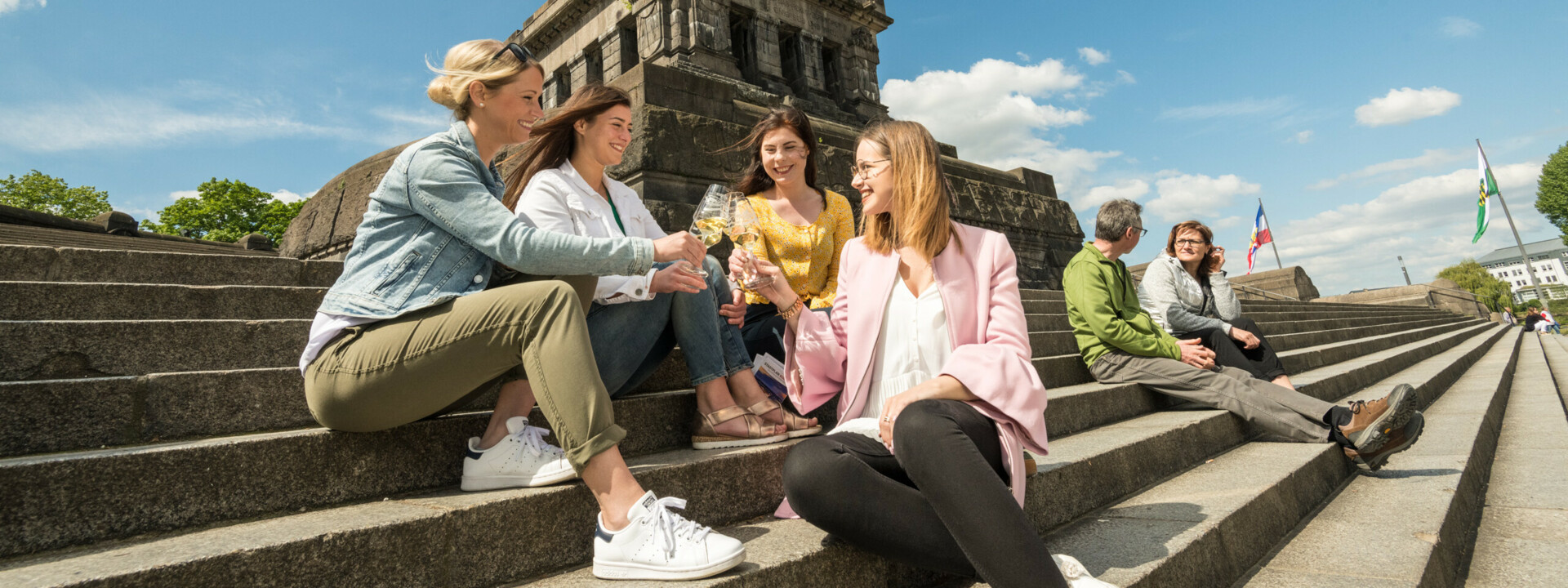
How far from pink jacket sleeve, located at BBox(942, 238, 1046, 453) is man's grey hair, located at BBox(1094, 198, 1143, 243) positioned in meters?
2.36

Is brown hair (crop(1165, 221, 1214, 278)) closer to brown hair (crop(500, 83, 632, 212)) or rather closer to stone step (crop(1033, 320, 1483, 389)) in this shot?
stone step (crop(1033, 320, 1483, 389))

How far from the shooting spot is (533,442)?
6.40ft

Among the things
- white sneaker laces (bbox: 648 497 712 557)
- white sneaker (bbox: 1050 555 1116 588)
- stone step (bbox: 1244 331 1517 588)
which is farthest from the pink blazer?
stone step (bbox: 1244 331 1517 588)

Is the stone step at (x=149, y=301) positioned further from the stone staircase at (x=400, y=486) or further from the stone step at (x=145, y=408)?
the stone step at (x=145, y=408)

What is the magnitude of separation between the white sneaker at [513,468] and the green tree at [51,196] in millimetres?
39091

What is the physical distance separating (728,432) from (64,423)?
1.79 metres

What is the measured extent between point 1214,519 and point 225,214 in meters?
39.9

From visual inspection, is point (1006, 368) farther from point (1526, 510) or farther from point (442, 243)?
point (1526, 510)

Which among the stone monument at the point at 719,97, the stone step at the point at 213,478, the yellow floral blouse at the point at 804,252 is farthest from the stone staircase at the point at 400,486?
the stone monument at the point at 719,97

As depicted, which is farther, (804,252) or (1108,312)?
(1108,312)

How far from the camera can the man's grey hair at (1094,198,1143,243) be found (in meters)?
4.20

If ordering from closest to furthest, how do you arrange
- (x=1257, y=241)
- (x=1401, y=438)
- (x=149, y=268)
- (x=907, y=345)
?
(x=907, y=345)
(x=1401, y=438)
(x=149, y=268)
(x=1257, y=241)

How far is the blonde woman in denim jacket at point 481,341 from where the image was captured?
169 centimetres

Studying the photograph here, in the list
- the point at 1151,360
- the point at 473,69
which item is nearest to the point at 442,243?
the point at 473,69
